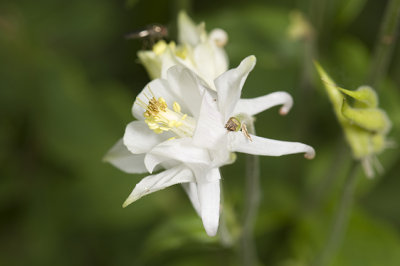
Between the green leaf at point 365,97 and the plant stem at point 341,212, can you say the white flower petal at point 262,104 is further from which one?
the plant stem at point 341,212

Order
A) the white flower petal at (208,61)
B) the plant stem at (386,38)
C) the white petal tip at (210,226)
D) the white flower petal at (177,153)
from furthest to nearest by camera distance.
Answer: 1. the plant stem at (386,38)
2. the white flower petal at (208,61)
3. the white flower petal at (177,153)
4. the white petal tip at (210,226)

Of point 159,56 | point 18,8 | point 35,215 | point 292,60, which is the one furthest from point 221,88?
point 18,8

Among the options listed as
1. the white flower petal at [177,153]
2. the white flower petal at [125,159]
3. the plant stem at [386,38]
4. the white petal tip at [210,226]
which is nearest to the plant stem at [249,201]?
the white flower petal at [177,153]

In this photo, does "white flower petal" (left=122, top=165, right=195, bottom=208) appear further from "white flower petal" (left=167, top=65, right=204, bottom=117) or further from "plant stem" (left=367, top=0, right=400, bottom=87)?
"plant stem" (left=367, top=0, right=400, bottom=87)

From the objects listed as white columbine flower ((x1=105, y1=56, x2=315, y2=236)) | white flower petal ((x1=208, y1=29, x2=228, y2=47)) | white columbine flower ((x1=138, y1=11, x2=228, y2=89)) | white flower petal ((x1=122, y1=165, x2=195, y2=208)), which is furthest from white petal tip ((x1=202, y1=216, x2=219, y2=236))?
white flower petal ((x1=208, y1=29, x2=228, y2=47))

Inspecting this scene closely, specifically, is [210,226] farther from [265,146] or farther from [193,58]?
[193,58]

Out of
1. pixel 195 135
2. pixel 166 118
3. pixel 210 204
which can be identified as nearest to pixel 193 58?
pixel 166 118
